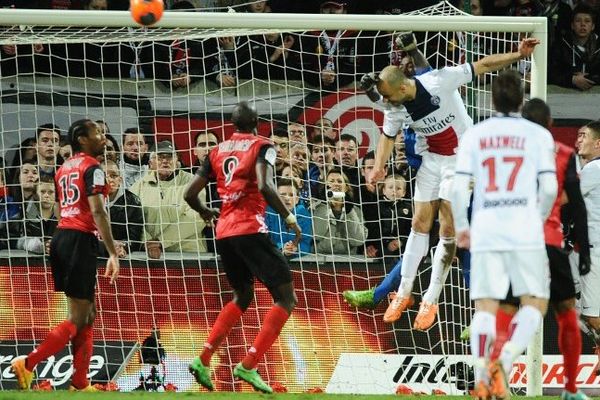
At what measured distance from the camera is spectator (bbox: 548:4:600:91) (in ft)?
47.2

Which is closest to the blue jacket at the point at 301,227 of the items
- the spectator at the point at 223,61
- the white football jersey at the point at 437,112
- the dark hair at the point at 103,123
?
the spectator at the point at 223,61

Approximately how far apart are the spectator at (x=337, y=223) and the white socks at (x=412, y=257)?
158 centimetres

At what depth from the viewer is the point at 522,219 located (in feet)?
25.3

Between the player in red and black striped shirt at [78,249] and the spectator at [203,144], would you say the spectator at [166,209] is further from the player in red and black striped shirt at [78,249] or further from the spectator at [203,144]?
the player in red and black striped shirt at [78,249]

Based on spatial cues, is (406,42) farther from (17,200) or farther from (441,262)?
(17,200)

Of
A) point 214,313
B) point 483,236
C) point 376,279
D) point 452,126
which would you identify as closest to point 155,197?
point 214,313

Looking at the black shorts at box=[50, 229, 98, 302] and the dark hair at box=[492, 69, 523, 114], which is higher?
the dark hair at box=[492, 69, 523, 114]

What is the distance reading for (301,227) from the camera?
12.2 m

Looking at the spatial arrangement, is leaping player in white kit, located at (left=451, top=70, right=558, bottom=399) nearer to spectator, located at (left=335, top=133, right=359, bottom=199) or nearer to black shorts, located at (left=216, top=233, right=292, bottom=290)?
black shorts, located at (left=216, top=233, right=292, bottom=290)

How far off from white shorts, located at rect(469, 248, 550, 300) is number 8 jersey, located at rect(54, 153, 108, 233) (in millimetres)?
3375

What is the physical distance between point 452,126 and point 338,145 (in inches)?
86.0

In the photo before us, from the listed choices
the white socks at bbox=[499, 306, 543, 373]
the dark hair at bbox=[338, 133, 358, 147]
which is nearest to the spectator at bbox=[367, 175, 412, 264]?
the dark hair at bbox=[338, 133, 358, 147]

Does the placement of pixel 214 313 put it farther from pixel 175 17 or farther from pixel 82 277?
pixel 175 17

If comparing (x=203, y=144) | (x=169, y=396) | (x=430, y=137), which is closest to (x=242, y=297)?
(x=169, y=396)
